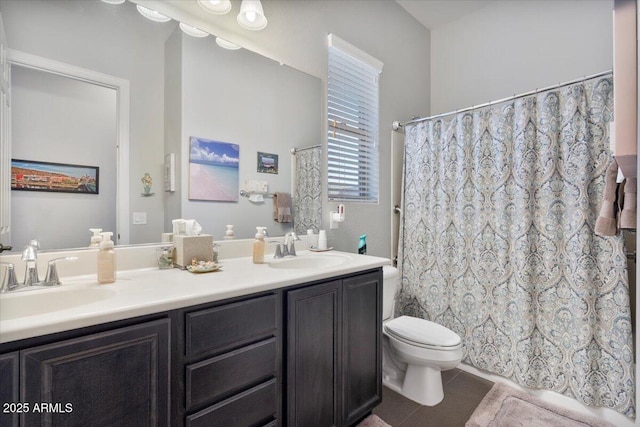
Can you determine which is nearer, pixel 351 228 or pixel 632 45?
pixel 632 45

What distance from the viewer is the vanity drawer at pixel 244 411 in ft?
3.10

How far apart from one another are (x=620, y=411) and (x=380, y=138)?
2.19 m

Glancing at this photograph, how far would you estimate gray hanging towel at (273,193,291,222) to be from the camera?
5.90 feet

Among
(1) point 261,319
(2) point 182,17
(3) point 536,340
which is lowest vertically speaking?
(3) point 536,340

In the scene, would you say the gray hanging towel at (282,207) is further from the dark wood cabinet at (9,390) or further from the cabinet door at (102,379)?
the dark wood cabinet at (9,390)

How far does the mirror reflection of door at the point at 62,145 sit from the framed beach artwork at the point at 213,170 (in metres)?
0.33

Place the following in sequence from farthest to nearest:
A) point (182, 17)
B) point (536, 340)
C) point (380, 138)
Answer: point (380, 138)
point (536, 340)
point (182, 17)

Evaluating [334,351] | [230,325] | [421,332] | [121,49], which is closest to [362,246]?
[421,332]

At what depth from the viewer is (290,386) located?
118 centimetres

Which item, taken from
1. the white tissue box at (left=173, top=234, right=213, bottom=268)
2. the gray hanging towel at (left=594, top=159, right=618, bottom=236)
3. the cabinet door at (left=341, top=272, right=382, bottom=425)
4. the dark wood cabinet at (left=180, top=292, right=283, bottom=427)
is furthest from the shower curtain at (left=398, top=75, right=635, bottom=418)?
the white tissue box at (left=173, top=234, right=213, bottom=268)

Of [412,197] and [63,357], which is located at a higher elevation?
[412,197]

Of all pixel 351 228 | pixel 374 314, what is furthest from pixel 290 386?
pixel 351 228

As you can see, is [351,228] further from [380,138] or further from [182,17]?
[182,17]

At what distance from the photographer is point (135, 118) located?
1.32 metres
